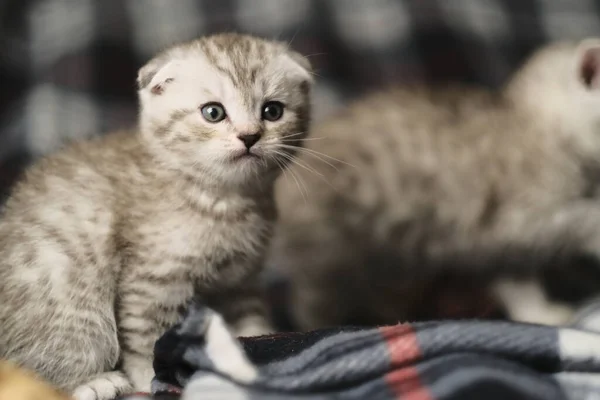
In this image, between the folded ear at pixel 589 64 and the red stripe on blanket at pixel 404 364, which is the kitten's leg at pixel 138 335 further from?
the folded ear at pixel 589 64

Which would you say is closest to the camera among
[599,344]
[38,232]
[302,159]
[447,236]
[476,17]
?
[599,344]

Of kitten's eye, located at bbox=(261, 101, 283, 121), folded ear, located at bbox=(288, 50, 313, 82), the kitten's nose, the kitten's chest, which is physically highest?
folded ear, located at bbox=(288, 50, 313, 82)

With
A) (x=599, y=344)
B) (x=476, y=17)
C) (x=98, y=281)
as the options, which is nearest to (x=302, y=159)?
(x=98, y=281)

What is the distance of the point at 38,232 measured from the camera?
976mm

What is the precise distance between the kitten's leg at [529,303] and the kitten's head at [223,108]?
0.70m

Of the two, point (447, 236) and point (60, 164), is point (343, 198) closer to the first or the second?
point (447, 236)

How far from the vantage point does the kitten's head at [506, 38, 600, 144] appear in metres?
1.37

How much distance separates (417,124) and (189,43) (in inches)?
23.7

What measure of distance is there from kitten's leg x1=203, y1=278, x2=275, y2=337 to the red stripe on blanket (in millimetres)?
284

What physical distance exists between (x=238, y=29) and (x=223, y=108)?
30.6 inches

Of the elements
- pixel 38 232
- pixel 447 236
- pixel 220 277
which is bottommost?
pixel 447 236

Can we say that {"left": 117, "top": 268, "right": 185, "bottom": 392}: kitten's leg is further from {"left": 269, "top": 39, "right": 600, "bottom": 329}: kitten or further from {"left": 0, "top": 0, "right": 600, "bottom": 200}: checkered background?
{"left": 0, "top": 0, "right": 600, "bottom": 200}: checkered background

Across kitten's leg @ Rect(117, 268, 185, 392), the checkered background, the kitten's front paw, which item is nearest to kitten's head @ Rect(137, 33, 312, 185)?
kitten's leg @ Rect(117, 268, 185, 392)

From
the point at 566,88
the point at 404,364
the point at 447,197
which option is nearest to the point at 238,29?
the point at 447,197
